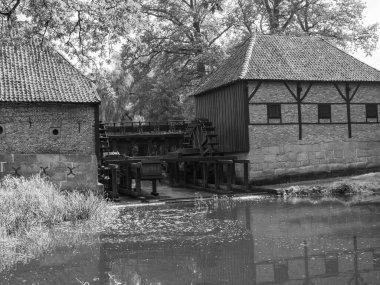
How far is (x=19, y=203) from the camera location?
1052 centimetres

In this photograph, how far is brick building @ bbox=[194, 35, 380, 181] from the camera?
2033 cm

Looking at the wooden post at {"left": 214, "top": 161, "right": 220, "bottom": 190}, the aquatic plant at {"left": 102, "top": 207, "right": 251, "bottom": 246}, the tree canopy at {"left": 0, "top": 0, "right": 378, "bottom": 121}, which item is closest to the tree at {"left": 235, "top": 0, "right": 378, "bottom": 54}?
the tree canopy at {"left": 0, "top": 0, "right": 378, "bottom": 121}

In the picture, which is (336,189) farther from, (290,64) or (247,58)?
(247,58)

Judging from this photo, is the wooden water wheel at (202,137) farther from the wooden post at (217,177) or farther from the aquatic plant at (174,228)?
the aquatic plant at (174,228)

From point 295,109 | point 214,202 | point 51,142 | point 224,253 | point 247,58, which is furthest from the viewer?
point 247,58

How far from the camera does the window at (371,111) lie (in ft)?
73.2

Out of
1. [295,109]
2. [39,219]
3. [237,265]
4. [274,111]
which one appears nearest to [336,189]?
[274,111]

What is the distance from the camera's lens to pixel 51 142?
16.9 m

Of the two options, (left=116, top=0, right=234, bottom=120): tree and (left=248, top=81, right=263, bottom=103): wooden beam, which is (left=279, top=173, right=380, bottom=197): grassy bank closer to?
(left=248, top=81, right=263, bottom=103): wooden beam

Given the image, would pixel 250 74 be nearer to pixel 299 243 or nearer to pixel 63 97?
pixel 63 97

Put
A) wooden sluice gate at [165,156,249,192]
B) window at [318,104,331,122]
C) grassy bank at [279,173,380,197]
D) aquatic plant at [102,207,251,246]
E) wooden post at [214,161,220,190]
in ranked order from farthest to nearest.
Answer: window at [318,104,331,122]
wooden post at [214,161,220,190]
wooden sluice gate at [165,156,249,192]
grassy bank at [279,173,380,197]
aquatic plant at [102,207,251,246]

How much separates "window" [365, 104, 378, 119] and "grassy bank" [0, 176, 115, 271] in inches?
551

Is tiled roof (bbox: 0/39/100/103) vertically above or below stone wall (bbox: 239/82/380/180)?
above

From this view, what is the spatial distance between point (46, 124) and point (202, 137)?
806cm
